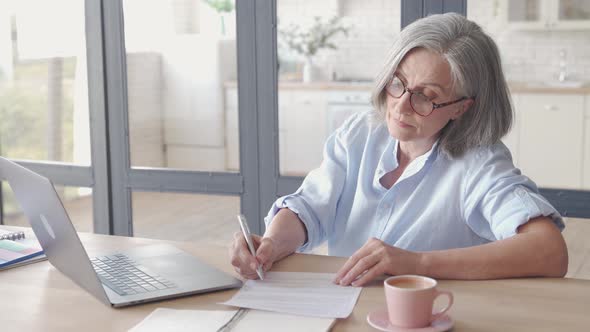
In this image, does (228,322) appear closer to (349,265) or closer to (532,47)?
(349,265)

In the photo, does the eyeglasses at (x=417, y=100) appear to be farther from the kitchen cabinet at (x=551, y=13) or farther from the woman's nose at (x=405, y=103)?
the kitchen cabinet at (x=551, y=13)

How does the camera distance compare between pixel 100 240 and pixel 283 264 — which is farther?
pixel 100 240

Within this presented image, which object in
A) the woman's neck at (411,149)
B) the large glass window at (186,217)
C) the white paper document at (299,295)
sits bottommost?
the large glass window at (186,217)

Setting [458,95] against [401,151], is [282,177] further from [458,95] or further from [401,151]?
[458,95]

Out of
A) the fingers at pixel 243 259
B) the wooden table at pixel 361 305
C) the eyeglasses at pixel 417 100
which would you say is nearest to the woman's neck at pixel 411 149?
the eyeglasses at pixel 417 100

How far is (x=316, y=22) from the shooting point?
3.10 m

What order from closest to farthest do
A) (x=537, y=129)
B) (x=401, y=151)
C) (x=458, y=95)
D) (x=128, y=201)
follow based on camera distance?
(x=458, y=95)
(x=401, y=151)
(x=537, y=129)
(x=128, y=201)

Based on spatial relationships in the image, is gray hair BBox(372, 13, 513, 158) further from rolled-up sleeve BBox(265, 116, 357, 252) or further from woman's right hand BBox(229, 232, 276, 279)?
woman's right hand BBox(229, 232, 276, 279)

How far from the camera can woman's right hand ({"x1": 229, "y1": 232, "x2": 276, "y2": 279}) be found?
1518 millimetres

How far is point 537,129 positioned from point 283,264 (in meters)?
1.72

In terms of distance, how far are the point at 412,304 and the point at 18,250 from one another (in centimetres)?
95

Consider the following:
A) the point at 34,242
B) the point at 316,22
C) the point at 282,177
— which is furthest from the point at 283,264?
the point at 316,22

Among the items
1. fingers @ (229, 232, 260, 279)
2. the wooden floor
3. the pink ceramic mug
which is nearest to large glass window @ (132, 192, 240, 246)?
the wooden floor

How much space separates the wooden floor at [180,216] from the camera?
327cm
